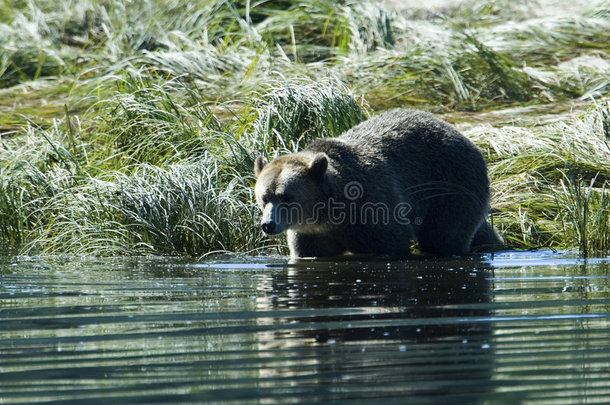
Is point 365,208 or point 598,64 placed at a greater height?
point 598,64

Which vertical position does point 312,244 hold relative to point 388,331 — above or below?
above

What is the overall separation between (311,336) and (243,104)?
24.5 feet

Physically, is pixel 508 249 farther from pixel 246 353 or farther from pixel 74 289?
pixel 246 353

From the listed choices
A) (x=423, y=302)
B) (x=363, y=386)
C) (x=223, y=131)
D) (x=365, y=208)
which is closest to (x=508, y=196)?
(x=365, y=208)

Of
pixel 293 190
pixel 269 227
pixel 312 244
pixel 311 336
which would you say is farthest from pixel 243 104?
pixel 311 336

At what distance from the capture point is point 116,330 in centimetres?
463

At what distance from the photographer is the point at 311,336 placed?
4324 millimetres

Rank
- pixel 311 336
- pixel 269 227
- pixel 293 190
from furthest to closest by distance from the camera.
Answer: pixel 293 190 < pixel 269 227 < pixel 311 336

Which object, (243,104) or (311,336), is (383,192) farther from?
(243,104)

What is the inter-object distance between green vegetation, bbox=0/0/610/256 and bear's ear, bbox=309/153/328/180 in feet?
3.32

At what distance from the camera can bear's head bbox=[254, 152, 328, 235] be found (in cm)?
760

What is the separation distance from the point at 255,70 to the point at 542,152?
413 cm

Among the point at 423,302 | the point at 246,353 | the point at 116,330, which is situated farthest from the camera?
the point at 423,302

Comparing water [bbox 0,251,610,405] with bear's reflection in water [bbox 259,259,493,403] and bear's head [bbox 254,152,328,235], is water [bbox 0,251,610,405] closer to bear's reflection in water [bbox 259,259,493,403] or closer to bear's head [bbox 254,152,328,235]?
bear's reflection in water [bbox 259,259,493,403]
